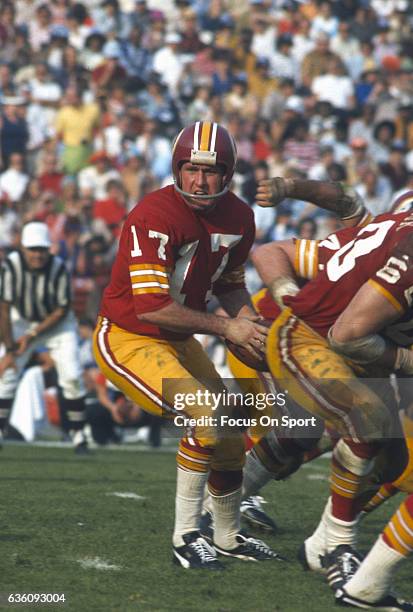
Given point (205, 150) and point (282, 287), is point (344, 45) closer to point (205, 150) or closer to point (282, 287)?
point (282, 287)

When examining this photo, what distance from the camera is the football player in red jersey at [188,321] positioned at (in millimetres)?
5211

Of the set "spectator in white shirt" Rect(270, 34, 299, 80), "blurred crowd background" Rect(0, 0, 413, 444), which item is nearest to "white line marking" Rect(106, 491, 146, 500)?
"blurred crowd background" Rect(0, 0, 413, 444)

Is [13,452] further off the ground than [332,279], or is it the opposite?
[332,279]

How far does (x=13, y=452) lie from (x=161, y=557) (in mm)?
4181

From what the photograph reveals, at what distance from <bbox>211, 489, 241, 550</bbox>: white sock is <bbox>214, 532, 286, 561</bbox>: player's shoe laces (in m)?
0.02

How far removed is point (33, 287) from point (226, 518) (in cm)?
441

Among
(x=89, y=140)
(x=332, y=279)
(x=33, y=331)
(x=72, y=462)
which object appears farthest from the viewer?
(x=89, y=140)

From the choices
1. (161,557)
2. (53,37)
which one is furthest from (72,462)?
(53,37)

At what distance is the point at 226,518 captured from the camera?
18.1ft

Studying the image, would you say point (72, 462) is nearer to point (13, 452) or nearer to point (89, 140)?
point (13, 452)

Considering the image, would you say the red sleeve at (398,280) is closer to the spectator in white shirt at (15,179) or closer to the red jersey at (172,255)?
the red jersey at (172,255)

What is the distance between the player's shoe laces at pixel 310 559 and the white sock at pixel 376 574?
657 millimetres

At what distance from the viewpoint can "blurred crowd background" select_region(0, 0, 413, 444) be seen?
13.2m

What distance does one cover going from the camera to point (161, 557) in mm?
5430
